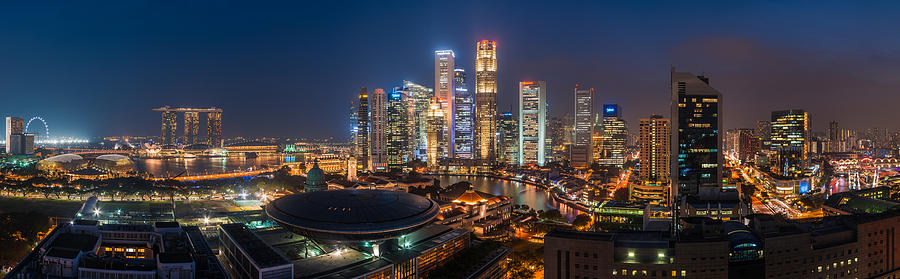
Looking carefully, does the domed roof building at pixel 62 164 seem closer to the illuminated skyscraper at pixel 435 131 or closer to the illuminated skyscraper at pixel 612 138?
the illuminated skyscraper at pixel 435 131

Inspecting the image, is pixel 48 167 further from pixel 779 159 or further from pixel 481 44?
pixel 779 159

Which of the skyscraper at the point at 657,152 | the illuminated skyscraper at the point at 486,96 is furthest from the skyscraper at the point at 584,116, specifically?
the skyscraper at the point at 657,152

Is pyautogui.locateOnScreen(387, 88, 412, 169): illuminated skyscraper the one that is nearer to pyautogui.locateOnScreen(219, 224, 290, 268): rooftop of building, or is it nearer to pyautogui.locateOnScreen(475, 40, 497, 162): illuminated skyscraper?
pyautogui.locateOnScreen(475, 40, 497, 162): illuminated skyscraper

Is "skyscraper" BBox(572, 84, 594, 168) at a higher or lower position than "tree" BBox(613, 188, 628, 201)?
higher

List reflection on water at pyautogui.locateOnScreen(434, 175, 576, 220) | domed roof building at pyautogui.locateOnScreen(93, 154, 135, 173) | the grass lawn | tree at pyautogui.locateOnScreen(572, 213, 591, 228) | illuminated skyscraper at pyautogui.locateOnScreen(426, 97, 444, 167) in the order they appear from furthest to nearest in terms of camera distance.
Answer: illuminated skyscraper at pyautogui.locateOnScreen(426, 97, 444, 167) → domed roof building at pyautogui.locateOnScreen(93, 154, 135, 173) → reflection on water at pyautogui.locateOnScreen(434, 175, 576, 220) → the grass lawn → tree at pyautogui.locateOnScreen(572, 213, 591, 228)

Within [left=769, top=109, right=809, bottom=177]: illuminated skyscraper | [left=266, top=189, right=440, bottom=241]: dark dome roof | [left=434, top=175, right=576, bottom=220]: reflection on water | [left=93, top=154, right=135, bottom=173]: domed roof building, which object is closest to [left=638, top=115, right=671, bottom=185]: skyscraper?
[left=434, top=175, right=576, bottom=220]: reflection on water

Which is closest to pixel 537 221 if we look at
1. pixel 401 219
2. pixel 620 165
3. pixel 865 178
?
pixel 401 219
